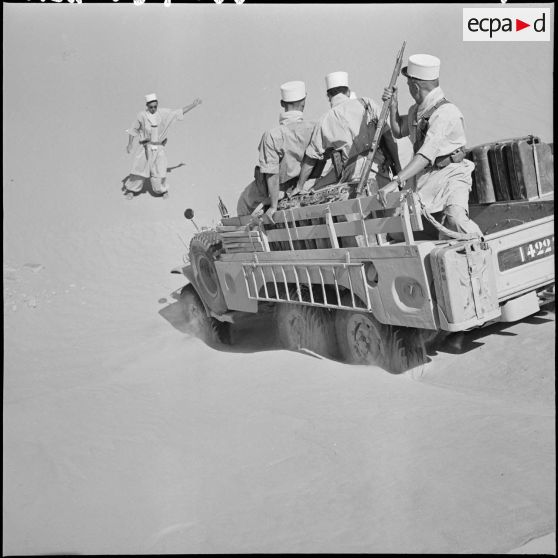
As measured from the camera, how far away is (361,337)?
21.2 feet

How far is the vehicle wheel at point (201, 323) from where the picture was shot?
8508 mm

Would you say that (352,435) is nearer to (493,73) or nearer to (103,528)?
(103,528)

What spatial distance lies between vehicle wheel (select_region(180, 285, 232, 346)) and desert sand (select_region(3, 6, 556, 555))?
191 mm

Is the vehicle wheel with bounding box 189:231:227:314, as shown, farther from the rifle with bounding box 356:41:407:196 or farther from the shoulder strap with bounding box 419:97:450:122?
the shoulder strap with bounding box 419:97:450:122

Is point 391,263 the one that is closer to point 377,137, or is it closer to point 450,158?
point 450,158

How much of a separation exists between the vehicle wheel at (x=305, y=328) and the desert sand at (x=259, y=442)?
0.18 m

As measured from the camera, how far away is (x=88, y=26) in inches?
392

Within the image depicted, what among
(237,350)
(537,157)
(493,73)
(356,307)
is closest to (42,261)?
(237,350)

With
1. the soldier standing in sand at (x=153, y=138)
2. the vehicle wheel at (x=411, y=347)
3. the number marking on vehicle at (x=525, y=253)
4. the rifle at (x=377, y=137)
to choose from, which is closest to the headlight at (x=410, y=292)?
the vehicle wheel at (x=411, y=347)

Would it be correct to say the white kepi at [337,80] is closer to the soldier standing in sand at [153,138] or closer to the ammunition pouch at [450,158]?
the ammunition pouch at [450,158]

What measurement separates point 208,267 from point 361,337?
2.32 m

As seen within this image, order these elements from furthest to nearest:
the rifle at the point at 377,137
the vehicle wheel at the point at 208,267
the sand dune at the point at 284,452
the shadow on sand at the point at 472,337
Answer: the vehicle wheel at the point at 208,267 < the rifle at the point at 377,137 < the shadow on sand at the point at 472,337 < the sand dune at the point at 284,452

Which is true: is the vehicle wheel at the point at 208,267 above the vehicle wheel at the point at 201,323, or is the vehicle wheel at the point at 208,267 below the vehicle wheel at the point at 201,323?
above

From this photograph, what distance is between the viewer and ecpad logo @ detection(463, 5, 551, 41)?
5711 mm
